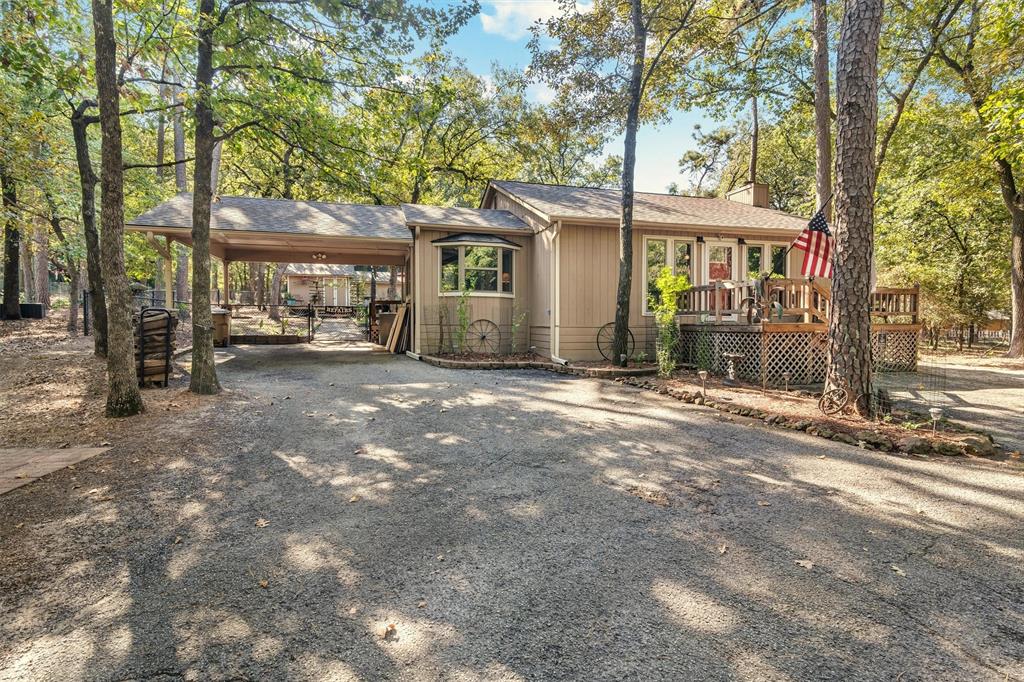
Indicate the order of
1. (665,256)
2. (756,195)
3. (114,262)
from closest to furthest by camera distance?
(114,262)
(665,256)
(756,195)

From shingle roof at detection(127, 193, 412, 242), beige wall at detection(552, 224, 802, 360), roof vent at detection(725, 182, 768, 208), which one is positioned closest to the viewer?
shingle roof at detection(127, 193, 412, 242)

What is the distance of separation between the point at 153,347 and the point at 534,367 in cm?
652

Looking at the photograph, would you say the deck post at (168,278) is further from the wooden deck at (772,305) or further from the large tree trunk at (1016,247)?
the large tree trunk at (1016,247)

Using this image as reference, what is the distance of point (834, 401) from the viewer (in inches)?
232

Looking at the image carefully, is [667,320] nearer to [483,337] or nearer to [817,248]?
[817,248]

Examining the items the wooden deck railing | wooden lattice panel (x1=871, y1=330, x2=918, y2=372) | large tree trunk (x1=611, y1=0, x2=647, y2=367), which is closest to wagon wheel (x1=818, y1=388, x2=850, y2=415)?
the wooden deck railing

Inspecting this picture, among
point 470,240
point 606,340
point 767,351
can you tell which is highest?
point 470,240

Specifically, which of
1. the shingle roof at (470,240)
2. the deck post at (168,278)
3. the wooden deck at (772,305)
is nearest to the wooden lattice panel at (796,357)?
the wooden deck at (772,305)

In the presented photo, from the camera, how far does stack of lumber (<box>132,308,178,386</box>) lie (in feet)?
22.6

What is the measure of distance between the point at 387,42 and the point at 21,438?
21.8 feet

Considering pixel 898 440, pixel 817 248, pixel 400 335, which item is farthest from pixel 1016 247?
pixel 400 335

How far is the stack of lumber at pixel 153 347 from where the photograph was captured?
690 centimetres

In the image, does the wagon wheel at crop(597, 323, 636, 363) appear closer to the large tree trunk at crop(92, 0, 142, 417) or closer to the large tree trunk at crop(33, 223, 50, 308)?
the large tree trunk at crop(92, 0, 142, 417)

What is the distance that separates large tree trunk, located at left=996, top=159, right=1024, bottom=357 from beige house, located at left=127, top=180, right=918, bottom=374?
4913 millimetres
